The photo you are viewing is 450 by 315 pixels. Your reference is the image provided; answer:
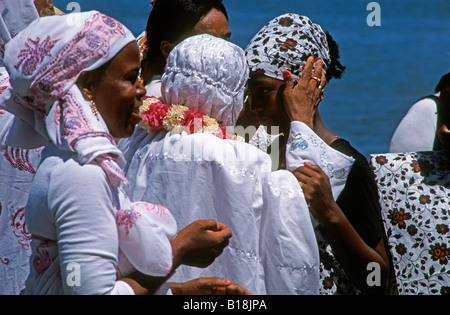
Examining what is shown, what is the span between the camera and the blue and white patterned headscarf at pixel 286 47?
3.47 meters

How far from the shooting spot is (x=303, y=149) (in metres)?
3.03

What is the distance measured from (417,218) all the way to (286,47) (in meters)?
1.20

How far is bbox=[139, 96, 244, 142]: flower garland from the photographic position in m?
2.76

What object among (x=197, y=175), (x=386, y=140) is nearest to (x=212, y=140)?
(x=197, y=175)

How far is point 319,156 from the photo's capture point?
3068 mm

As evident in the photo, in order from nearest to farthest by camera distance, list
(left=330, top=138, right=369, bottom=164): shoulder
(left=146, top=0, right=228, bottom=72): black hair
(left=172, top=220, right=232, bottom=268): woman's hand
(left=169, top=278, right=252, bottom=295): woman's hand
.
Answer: (left=172, top=220, right=232, bottom=268): woman's hand → (left=169, top=278, right=252, bottom=295): woman's hand → (left=330, top=138, right=369, bottom=164): shoulder → (left=146, top=0, right=228, bottom=72): black hair

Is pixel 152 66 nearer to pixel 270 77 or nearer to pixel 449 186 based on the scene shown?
pixel 270 77

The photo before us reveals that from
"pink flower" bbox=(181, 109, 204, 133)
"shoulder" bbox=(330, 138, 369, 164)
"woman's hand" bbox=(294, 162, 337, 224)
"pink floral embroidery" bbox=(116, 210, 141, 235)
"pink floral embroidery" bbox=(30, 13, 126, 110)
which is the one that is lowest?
"woman's hand" bbox=(294, 162, 337, 224)

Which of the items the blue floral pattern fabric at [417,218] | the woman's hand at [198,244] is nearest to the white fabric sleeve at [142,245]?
the woman's hand at [198,244]

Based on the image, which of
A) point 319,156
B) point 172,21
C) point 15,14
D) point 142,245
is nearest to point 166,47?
point 172,21

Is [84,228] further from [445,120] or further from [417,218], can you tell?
[445,120]

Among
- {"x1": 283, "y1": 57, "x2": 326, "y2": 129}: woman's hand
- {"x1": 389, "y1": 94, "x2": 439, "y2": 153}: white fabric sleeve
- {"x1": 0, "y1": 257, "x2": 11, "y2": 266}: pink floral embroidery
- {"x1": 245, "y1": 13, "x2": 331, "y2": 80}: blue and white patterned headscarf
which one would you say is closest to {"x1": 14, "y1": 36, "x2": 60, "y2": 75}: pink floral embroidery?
{"x1": 0, "y1": 257, "x2": 11, "y2": 266}: pink floral embroidery

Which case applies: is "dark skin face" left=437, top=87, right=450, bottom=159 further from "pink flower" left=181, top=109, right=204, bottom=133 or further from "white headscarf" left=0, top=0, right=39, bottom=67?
"white headscarf" left=0, top=0, right=39, bottom=67
